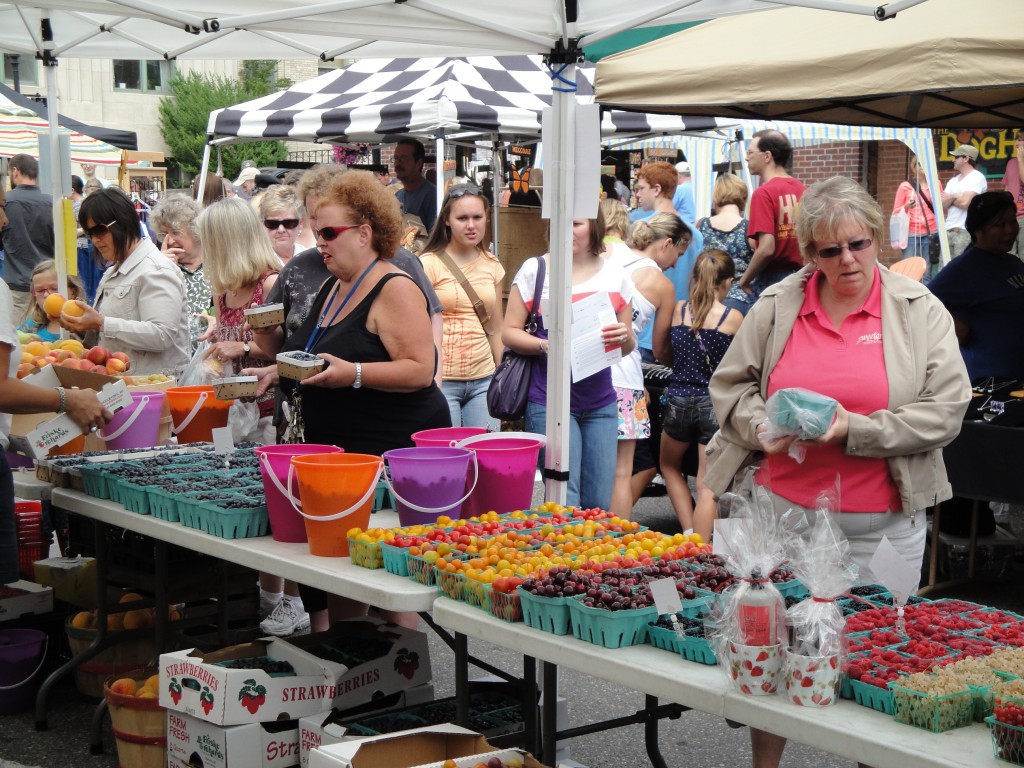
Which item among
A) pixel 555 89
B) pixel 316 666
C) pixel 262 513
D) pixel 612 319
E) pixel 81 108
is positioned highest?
pixel 81 108

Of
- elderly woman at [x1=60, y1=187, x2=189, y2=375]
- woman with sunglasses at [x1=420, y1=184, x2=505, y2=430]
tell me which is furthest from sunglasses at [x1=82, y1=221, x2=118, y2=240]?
woman with sunglasses at [x1=420, y1=184, x2=505, y2=430]

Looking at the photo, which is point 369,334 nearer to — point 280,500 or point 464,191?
point 280,500

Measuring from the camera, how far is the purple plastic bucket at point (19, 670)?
180 inches

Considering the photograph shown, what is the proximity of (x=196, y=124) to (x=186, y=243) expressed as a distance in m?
33.6

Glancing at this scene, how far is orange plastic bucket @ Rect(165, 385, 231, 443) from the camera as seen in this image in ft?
14.9

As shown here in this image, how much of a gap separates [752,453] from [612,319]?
5.27 ft

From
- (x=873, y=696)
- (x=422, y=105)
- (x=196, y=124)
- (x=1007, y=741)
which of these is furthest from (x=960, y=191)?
(x=196, y=124)

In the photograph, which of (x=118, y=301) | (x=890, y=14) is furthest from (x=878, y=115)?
(x=118, y=301)

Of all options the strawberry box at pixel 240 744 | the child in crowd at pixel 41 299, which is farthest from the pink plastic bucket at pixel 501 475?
the child in crowd at pixel 41 299

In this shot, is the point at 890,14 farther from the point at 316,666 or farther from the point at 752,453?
the point at 316,666

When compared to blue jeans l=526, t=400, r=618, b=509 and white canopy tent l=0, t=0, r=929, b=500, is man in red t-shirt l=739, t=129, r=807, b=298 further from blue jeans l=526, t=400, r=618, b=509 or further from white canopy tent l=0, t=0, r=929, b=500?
white canopy tent l=0, t=0, r=929, b=500

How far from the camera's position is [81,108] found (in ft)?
120

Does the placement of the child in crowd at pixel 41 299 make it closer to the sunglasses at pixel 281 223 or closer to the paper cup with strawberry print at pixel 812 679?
the sunglasses at pixel 281 223

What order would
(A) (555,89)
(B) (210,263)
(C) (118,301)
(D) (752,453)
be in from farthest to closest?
(C) (118,301) → (B) (210,263) → (A) (555,89) → (D) (752,453)
